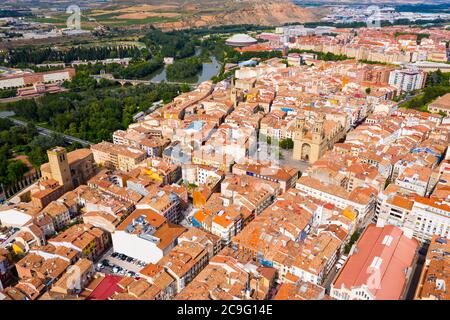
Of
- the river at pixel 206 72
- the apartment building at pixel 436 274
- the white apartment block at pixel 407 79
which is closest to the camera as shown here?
the apartment building at pixel 436 274

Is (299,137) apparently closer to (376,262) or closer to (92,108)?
(376,262)

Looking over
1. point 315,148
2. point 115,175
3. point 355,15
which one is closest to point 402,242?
point 315,148

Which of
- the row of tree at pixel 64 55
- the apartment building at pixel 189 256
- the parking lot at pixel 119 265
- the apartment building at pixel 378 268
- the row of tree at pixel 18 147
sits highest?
the row of tree at pixel 64 55

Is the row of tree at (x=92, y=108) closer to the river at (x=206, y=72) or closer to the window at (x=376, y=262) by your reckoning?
the river at (x=206, y=72)

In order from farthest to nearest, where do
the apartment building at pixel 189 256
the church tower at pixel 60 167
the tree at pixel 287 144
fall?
the tree at pixel 287 144 → the church tower at pixel 60 167 → the apartment building at pixel 189 256

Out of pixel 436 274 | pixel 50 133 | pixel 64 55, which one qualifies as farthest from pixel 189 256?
pixel 64 55

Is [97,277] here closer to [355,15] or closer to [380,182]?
[380,182]

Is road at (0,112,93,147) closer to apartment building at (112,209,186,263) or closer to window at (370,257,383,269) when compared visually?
apartment building at (112,209,186,263)

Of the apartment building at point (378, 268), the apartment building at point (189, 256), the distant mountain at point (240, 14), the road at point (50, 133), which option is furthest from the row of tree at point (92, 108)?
the distant mountain at point (240, 14)
